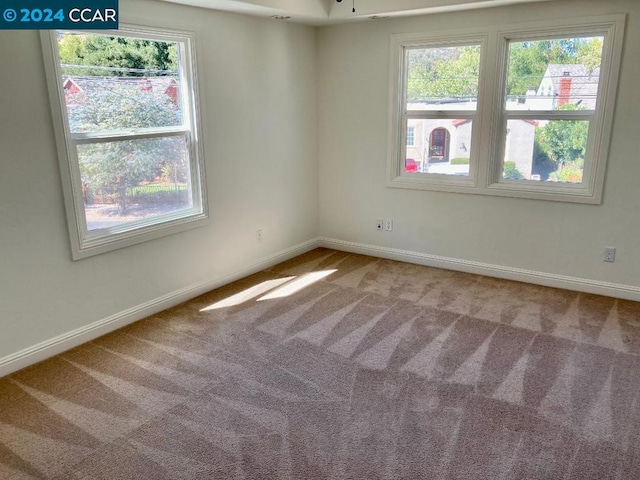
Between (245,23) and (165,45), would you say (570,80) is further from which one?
(165,45)

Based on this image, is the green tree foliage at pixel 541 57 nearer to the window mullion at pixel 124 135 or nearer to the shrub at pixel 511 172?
the shrub at pixel 511 172

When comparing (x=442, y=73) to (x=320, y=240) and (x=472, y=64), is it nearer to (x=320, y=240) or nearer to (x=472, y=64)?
(x=472, y=64)

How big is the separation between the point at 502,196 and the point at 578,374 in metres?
1.85

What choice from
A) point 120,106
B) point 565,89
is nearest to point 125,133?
point 120,106

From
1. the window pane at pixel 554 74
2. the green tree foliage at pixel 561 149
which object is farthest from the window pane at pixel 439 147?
the green tree foliage at pixel 561 149

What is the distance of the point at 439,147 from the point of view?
474 centimetres

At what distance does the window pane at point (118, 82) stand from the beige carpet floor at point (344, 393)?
1.48m

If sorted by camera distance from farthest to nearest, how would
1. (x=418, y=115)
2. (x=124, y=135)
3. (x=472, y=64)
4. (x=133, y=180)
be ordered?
(x=418, y=115)
(x=472, y=64)
(x=133, y=180)
(x=124, y=135)

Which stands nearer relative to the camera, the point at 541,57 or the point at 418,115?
the point at 541,57

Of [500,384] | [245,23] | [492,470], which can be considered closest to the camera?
[492,470]

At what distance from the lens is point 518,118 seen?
13.9ft

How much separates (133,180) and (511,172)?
124 inches

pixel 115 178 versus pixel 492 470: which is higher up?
pixel 115 178

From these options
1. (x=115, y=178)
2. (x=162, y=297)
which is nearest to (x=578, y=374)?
(x=162, y=297)
